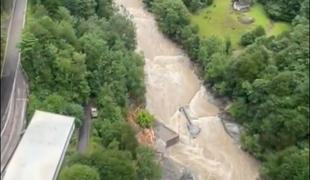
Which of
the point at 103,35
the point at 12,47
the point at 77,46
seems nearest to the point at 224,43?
the point at 103,35

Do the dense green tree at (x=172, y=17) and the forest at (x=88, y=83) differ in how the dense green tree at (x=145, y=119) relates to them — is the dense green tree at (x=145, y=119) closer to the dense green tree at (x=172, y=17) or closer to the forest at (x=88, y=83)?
the forest at (x=88, y=83)

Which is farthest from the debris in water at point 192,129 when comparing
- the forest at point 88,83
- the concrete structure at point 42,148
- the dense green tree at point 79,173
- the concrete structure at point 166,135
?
the dense green tree at point 79,173

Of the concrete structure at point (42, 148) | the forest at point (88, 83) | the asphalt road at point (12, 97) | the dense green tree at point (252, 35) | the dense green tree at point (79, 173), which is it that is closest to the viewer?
the dense green tree at point (79, 173)

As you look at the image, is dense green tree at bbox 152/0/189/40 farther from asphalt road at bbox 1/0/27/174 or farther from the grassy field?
asphalt road at bbox 1/0/27/174

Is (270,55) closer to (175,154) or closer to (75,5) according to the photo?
(175,154)

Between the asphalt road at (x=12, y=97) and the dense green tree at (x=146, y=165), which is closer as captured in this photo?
the asphalt road at (x=12, y=97)
